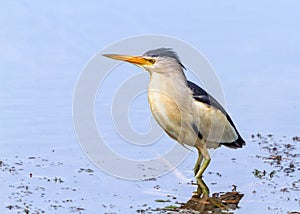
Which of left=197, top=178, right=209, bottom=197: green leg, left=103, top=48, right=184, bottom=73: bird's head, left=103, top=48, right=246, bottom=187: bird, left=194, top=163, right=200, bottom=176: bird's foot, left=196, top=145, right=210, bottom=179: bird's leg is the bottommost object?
left=197, top=178, right=209, bottom=197: green leg

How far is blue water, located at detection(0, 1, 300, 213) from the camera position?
6.72 metres

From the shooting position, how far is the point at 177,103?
6.86m

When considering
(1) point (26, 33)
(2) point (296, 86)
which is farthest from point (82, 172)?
(1) point (26, 33)

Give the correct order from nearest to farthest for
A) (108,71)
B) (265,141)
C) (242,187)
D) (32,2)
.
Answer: (242,187) → (265,141) → (108,71) → (32,2)

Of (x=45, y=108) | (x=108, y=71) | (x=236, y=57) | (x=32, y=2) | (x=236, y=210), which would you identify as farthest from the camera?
(x=32, y=2)

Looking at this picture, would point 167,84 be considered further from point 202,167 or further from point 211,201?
point 211,201

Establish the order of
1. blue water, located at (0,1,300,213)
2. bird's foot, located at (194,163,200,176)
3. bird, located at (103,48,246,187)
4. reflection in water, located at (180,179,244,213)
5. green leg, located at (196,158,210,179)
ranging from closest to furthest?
reflection in water, located at (180,179,244,213) < blue water, located at (0,1,300,213) < bird, located at (103,48,246,187) < green leg, located at (196,158,210,179) < bird's foot, located at (194,163,200,176)

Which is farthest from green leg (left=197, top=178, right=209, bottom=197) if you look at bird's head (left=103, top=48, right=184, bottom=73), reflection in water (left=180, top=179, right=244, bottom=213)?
bird's head (left=103, top=48, right=184, bottom=73)

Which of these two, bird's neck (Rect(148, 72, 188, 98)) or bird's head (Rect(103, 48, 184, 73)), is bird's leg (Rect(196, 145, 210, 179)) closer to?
bird's neck (Rect(148, 72, 188, 98))

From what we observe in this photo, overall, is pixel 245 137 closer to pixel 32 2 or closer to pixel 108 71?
pixel 108 71

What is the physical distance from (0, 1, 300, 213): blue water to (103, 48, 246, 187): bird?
375 millimetres

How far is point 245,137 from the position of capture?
8.19 m

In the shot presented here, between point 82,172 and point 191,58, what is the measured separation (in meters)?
2.12

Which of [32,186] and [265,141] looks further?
[265,141]
